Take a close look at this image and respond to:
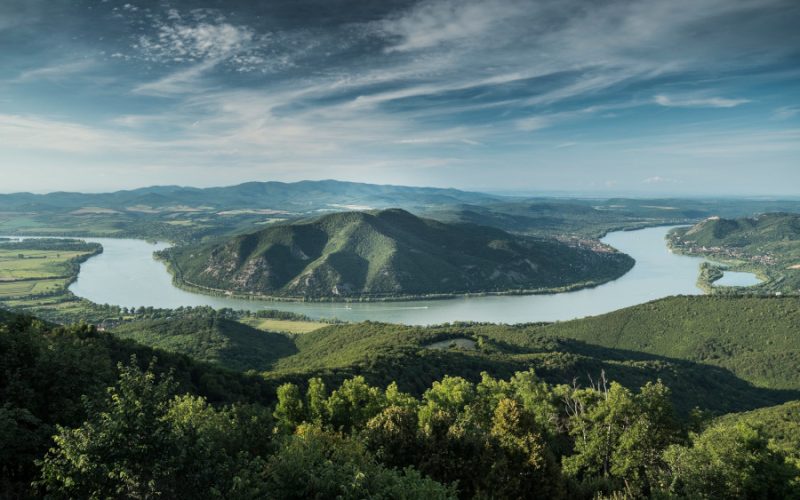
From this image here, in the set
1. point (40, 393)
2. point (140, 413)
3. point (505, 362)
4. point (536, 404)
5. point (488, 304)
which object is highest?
point (140, 413)

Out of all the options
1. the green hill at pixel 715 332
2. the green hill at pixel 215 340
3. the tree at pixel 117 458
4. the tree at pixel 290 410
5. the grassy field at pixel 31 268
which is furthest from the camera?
the grassy field at pixel 31 268

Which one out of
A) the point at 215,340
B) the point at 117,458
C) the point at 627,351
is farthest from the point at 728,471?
the point at 627,351

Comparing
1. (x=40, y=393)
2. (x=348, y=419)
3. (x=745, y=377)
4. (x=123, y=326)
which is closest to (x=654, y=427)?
(x=348, y=419)

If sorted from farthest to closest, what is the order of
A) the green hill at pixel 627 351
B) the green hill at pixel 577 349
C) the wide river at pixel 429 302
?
the wide river at pixel 429 302 < the green hill at pixel 577 349 < the green hill at pixel 627 351

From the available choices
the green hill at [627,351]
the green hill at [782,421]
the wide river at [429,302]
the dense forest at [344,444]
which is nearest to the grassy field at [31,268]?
the wide river at [429,302]

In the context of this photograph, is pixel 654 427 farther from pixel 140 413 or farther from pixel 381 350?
pixel 381 350

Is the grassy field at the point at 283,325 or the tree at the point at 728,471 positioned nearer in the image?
the tree at the point at 728,471

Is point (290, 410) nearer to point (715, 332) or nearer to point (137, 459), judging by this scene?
point (137, 459)

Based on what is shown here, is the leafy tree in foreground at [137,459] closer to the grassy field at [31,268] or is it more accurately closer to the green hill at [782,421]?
the green hill at [782,421]
